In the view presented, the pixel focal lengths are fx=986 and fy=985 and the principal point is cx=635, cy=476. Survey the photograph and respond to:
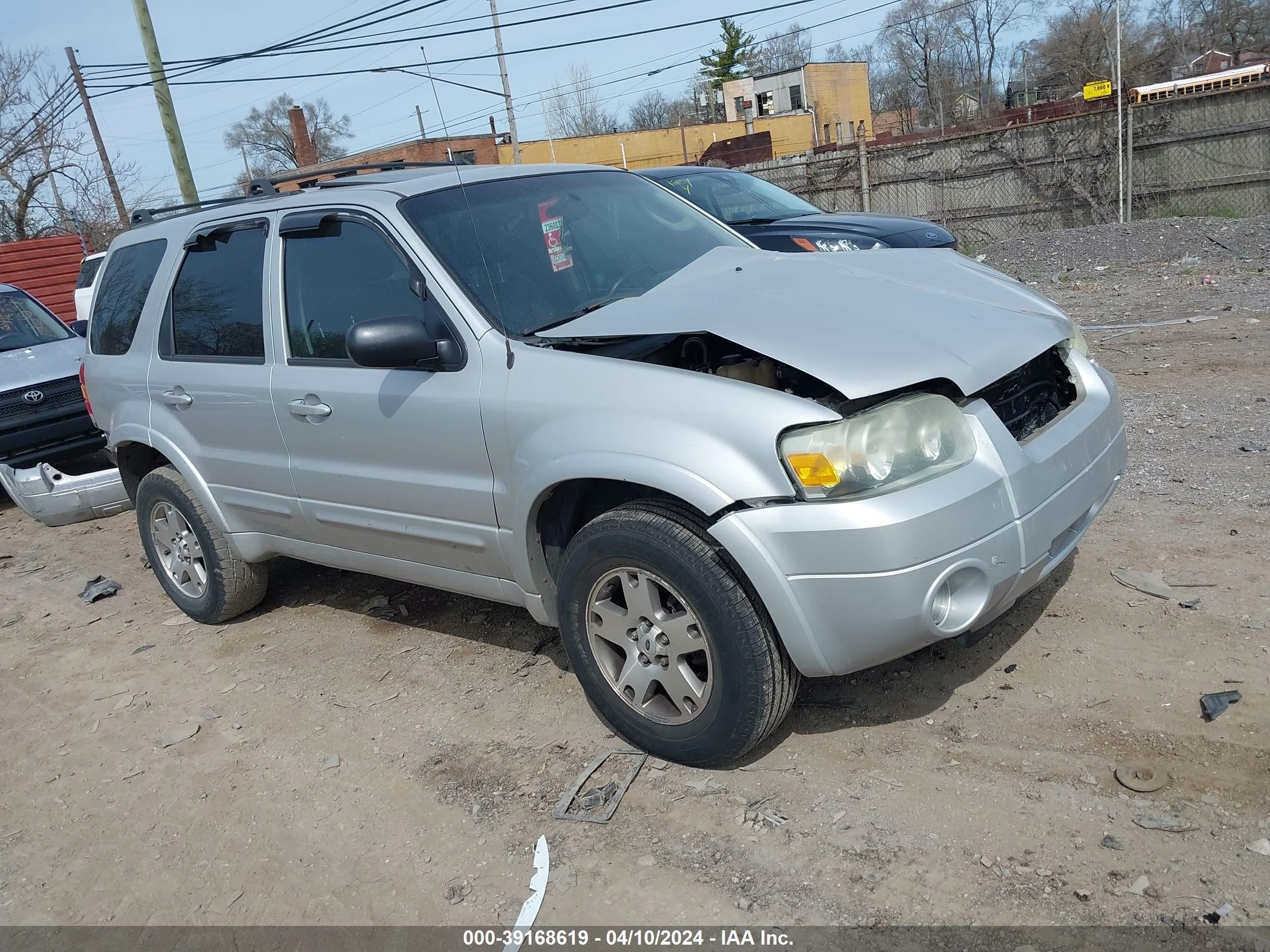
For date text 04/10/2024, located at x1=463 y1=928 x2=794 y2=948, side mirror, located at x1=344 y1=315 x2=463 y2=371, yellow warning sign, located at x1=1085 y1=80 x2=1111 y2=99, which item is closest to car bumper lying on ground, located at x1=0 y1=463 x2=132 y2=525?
side mirror, located at x1=344 y1=315 x2=463 y2=371

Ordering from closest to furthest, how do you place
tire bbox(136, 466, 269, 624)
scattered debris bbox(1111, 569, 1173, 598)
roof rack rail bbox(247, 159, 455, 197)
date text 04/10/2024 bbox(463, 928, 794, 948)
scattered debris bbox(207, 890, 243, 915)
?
date text 04/10/2024 bbox(463, 928, 794, 948)
scattered debris bbox(207, 890, 243, 915)
scattered debris bbox(1111, 569, 1173, 598)
roof rack rail bbox(247, 159, 455, 197)
tire bbox(136, 466, 269, 624)

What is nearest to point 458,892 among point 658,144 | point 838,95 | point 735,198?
point 735,198

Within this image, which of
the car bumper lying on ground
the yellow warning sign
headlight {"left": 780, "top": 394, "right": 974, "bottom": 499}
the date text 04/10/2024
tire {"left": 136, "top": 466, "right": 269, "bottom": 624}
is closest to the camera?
the date text 04/10/2024

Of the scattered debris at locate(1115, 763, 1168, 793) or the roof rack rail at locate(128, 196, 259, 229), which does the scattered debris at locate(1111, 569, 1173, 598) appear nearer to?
the scattered debris at locate(1115, 763, 1168, 793)

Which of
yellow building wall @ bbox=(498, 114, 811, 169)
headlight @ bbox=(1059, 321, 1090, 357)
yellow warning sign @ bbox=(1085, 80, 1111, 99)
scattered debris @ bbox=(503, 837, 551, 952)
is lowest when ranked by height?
scattered debris @ bbox=(503, 837, 551, 952)

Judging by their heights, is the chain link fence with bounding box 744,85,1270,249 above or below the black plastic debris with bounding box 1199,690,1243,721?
above

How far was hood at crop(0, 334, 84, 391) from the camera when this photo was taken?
8.13 metres

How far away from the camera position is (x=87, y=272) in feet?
54.5

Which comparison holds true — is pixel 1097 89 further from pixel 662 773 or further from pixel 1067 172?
pixel 662 773

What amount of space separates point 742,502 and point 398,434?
1.52 meters

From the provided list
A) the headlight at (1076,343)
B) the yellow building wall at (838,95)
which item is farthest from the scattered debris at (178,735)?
the yellow building wall at (838,95)

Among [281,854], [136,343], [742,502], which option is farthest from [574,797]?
[136,343]

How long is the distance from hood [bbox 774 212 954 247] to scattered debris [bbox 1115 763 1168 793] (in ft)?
19.9

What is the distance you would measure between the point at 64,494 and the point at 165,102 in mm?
9928
